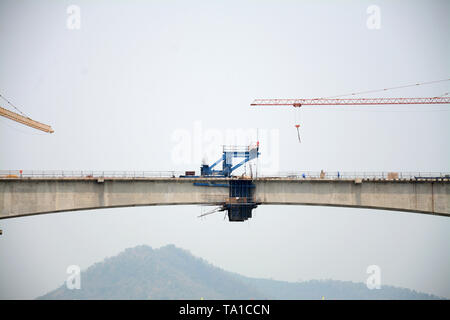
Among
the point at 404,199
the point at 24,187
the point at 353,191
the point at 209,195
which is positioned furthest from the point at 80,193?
the point at 404,199

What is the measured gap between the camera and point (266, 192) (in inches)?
2537

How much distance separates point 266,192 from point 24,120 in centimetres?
5503

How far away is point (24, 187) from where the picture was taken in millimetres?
58719

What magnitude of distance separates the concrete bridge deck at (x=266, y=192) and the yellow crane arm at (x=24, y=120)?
3671 cm

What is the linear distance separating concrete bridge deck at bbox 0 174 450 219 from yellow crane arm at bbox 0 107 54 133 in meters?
36.7

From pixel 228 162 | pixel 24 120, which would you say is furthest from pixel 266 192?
pixel 24 120

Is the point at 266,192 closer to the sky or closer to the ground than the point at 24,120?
closer to the ground

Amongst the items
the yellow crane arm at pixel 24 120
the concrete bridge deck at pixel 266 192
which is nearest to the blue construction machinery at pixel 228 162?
the concrete bridge deck at pixel 266 192

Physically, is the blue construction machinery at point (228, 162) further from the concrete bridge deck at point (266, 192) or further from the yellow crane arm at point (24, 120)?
the yellow crane arm at point (24, 120)

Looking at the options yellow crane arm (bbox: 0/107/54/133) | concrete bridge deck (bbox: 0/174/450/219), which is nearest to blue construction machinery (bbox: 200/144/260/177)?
concrete bridge deck (bbox: 0/174/450/219)

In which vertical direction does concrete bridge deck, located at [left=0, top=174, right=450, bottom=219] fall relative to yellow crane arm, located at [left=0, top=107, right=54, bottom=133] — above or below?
below

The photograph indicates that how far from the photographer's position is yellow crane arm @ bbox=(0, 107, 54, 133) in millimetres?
89500

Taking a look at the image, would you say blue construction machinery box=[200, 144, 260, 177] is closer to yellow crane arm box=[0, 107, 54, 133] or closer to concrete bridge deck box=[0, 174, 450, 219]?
concrete bridge deck box=[0, 174, 450, 219]

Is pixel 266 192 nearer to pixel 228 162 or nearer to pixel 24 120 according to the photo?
pixel 228 162
